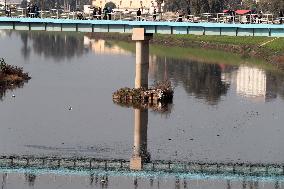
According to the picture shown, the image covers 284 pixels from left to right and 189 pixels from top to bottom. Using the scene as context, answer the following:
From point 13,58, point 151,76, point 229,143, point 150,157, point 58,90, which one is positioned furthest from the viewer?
point 13,58

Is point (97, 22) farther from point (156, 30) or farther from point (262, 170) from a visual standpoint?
point (262, 170)

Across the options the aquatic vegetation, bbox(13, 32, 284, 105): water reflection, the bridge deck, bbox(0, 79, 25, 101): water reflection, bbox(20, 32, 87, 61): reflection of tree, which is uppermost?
the bridge deck

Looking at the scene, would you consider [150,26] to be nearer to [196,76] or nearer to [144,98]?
[144,98]

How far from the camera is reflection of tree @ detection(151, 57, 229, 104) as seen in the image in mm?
90812

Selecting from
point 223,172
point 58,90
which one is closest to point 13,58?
point 58,90

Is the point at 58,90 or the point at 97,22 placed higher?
the point at 97,22

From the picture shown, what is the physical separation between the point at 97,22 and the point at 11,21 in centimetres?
870

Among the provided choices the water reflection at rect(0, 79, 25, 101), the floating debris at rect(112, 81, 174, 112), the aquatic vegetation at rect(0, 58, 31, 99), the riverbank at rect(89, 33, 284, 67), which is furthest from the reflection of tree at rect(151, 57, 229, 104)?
the water reflection at rect(0, 79, 25, 101)

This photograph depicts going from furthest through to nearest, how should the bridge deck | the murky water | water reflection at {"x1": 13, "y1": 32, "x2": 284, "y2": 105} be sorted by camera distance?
water reflection at {"x1": 13, "y1": 32, "x2": 284, "y2": 105} < the bridge deck < the murky water

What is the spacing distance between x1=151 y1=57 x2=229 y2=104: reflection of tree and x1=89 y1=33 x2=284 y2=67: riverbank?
11.7 metres

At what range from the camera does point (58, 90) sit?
88.5m

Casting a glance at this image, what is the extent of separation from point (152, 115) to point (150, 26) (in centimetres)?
1187

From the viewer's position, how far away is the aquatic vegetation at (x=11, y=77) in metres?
91.9

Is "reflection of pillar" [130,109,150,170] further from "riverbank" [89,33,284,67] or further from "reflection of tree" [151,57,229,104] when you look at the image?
"riverbank" [89,33,284,67]
